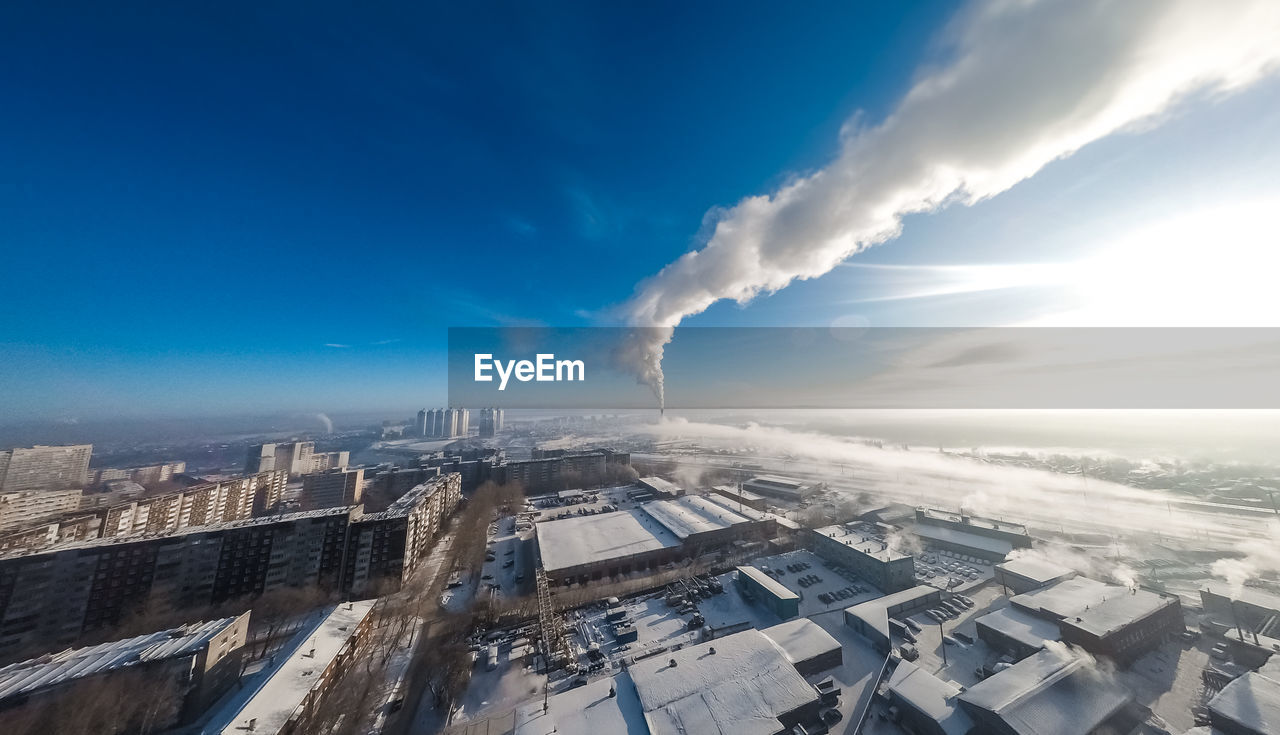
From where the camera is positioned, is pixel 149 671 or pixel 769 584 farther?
pixel 769 584

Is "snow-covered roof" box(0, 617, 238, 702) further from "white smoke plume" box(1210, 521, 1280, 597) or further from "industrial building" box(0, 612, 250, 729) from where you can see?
"white smoke plume" box(1210, 521, 1280, 597)

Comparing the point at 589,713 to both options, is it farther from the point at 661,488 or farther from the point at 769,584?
the point at 661,488

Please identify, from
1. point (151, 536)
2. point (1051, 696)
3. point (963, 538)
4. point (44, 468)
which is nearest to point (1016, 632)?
point (1051, 696)

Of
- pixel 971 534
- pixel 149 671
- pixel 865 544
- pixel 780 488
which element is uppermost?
pixel 149 671

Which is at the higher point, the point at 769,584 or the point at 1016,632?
the point at 769,584

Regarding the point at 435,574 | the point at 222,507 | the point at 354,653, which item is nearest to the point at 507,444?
the point at 222,507

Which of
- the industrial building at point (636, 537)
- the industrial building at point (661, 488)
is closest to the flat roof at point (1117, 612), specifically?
the industrial building at point (636, 537)

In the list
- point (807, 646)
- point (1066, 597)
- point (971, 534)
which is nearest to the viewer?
point (807, 646)

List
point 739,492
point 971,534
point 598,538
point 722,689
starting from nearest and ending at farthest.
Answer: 1. point 722,689
2. point 598,538
3. point 971,534
4. point 739,492
